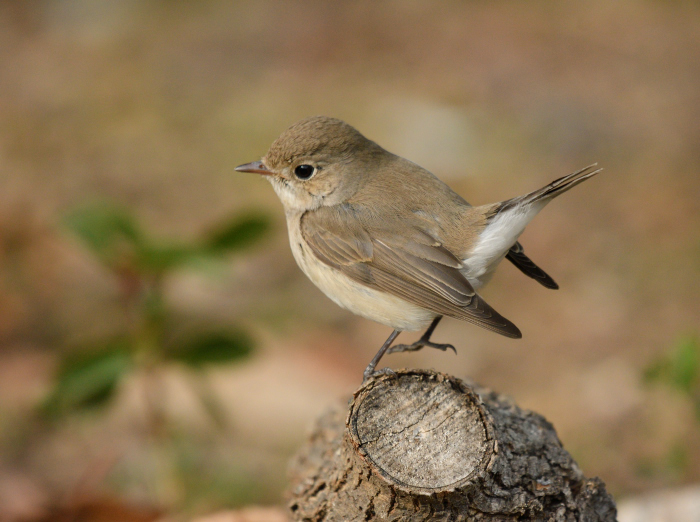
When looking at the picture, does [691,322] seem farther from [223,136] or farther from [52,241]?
[52,241]

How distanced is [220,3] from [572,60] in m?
5.56

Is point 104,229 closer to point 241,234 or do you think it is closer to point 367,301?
point 241,234

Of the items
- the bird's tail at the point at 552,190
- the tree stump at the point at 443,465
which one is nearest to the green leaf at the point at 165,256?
the tree stump at the point at 443,465

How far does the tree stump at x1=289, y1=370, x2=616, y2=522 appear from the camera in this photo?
2.90m

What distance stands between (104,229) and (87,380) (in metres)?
0.92

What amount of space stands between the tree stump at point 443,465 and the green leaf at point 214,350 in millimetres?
1416

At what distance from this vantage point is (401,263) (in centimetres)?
390

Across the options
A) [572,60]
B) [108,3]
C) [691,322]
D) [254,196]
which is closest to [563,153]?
[572,60]

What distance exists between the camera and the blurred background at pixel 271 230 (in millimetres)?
4754

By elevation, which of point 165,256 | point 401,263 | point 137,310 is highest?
point 401,263

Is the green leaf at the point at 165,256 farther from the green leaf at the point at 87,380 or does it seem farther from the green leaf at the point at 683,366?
the green leaf at the point at 683,366

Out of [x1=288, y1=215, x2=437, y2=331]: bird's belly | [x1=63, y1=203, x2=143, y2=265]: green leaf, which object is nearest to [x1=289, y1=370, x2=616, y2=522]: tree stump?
[x1=288, y1=215, x2=437, y2=331]: bird's belly

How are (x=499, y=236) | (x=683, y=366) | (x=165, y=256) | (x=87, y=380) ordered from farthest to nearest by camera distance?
(x=87, y=380) → (x=165, y=256) → (x=683, y=366) → (x=499, y=236)

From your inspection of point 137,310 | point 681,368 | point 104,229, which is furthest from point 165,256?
point 681,368
